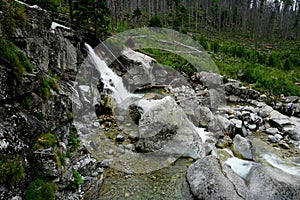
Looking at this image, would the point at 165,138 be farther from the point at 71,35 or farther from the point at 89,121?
the point at 71,35

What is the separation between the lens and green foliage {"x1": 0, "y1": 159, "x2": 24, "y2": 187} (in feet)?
18.8

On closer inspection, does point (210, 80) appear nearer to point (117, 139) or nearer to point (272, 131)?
point (272, 131)

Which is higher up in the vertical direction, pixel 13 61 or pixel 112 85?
pixel 13 61

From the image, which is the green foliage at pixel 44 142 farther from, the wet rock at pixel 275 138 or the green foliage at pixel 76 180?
the wet rock at pixel 275 138

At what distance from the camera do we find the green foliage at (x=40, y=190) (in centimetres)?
625

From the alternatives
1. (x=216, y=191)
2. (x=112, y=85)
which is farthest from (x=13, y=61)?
(x=112, y=85)

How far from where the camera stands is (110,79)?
1833 cm

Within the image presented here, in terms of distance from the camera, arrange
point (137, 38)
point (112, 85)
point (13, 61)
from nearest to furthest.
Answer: point (13, 61) → point (112, 85) → point (137, 38)

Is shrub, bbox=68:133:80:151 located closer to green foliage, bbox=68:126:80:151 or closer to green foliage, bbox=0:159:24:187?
green foliage, bbox=68:126:80:151

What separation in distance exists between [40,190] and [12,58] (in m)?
4.03

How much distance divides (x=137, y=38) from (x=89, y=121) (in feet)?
70.3

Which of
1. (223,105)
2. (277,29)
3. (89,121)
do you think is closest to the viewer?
(89,121)

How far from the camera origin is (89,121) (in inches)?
510

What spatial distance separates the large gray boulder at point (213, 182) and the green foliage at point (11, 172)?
18.7ft
